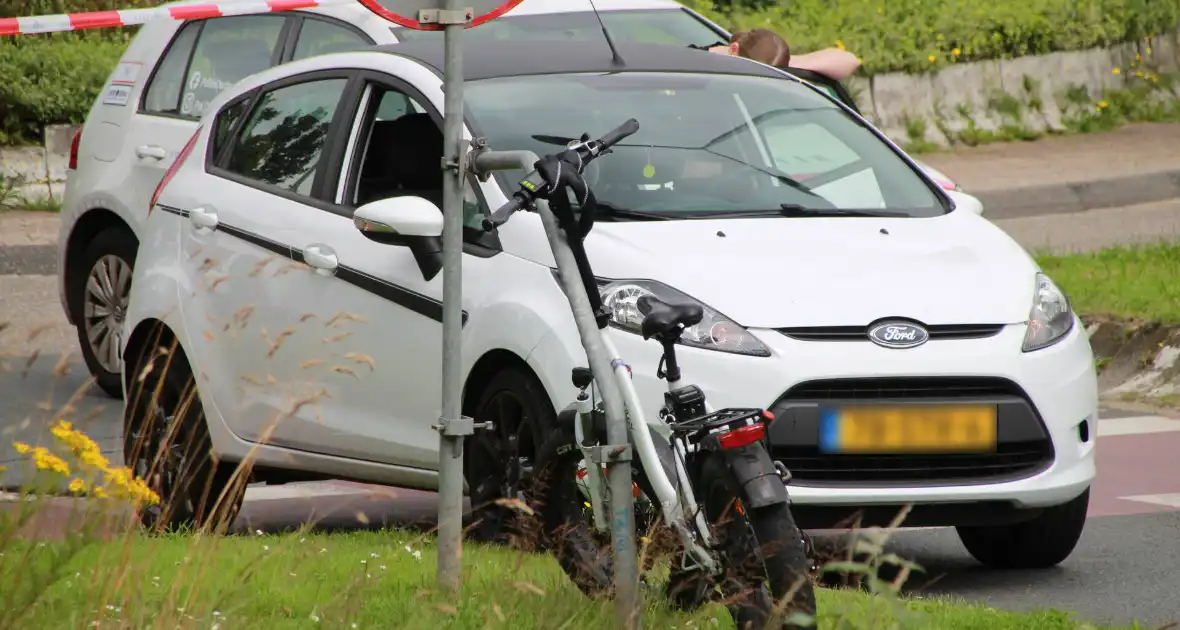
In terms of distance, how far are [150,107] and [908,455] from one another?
5334 millimetres

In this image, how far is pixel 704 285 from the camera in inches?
222

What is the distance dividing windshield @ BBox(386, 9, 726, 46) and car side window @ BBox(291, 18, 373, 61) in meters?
0.28

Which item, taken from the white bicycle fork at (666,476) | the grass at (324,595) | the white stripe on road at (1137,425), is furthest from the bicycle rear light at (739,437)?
the white stripe on road at (1137,425)

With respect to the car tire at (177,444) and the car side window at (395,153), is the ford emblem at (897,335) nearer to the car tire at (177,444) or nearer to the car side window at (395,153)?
the car side window at (395,153)

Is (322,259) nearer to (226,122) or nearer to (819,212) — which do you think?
(226,122)

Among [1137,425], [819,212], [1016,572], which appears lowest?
[1137,425]

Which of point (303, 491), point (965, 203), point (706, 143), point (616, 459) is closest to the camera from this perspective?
point (616, 459)

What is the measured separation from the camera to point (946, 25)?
18.9m

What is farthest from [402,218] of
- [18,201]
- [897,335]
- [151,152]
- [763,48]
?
[18,201]

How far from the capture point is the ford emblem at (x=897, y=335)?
5.60 m

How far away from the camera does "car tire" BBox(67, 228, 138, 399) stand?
9625 millimetres

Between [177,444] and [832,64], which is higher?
[832,64]

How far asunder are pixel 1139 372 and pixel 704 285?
184 inches

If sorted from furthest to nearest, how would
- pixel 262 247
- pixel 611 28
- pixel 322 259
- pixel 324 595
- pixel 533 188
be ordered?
1. pixel 611 28
2. pixel 262 247
3. pixel 322 259
4. pixel 324 595
5. pixel 533 188
